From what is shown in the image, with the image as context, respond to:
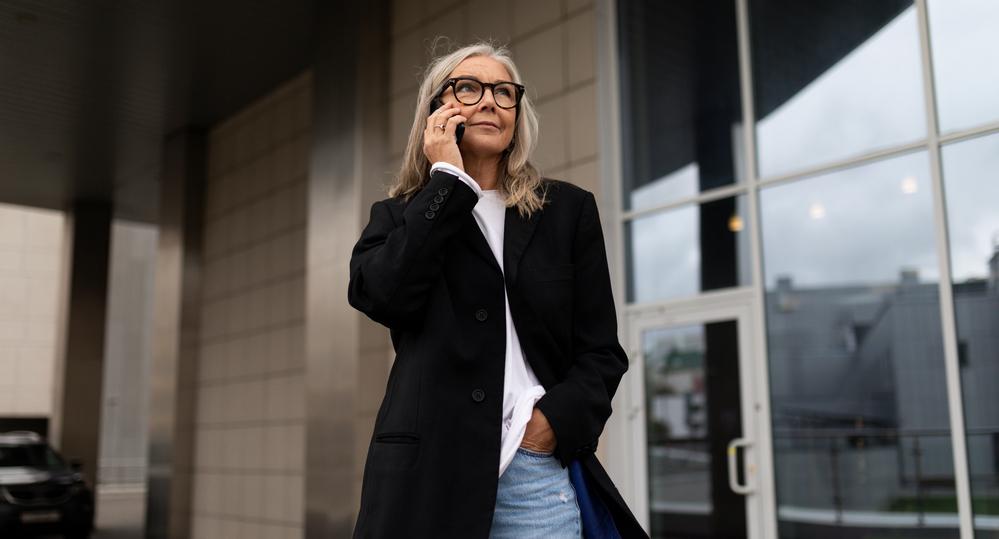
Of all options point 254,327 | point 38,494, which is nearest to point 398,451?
point 254,327

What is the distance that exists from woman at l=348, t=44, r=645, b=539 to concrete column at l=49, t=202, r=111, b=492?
48.7 ft

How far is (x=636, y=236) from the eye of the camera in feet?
21.1

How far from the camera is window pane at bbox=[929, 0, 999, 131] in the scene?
472cm

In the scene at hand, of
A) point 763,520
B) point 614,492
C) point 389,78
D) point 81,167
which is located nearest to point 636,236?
point 763,520

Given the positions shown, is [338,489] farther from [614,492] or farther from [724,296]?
[614,492]

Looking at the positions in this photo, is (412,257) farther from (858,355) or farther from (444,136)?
(858,355)

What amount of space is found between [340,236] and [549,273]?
629 cm

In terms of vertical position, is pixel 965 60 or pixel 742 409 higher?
pixel 965 60

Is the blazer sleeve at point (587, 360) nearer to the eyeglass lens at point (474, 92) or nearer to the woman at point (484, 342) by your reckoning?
the woman at point (484, 342)

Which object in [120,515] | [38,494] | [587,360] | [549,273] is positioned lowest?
[120,515]

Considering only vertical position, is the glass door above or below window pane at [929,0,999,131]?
below

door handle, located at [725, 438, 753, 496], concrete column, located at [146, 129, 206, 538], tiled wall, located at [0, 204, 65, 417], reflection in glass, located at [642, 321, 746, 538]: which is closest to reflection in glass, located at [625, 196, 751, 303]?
reflection in glass, located at [642, 321, 746, 538]

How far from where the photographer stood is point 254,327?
10.8m

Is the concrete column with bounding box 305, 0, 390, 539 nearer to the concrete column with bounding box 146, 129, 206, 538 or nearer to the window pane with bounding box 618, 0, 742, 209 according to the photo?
the window pane with bounding box 618, 0, 742, 209
